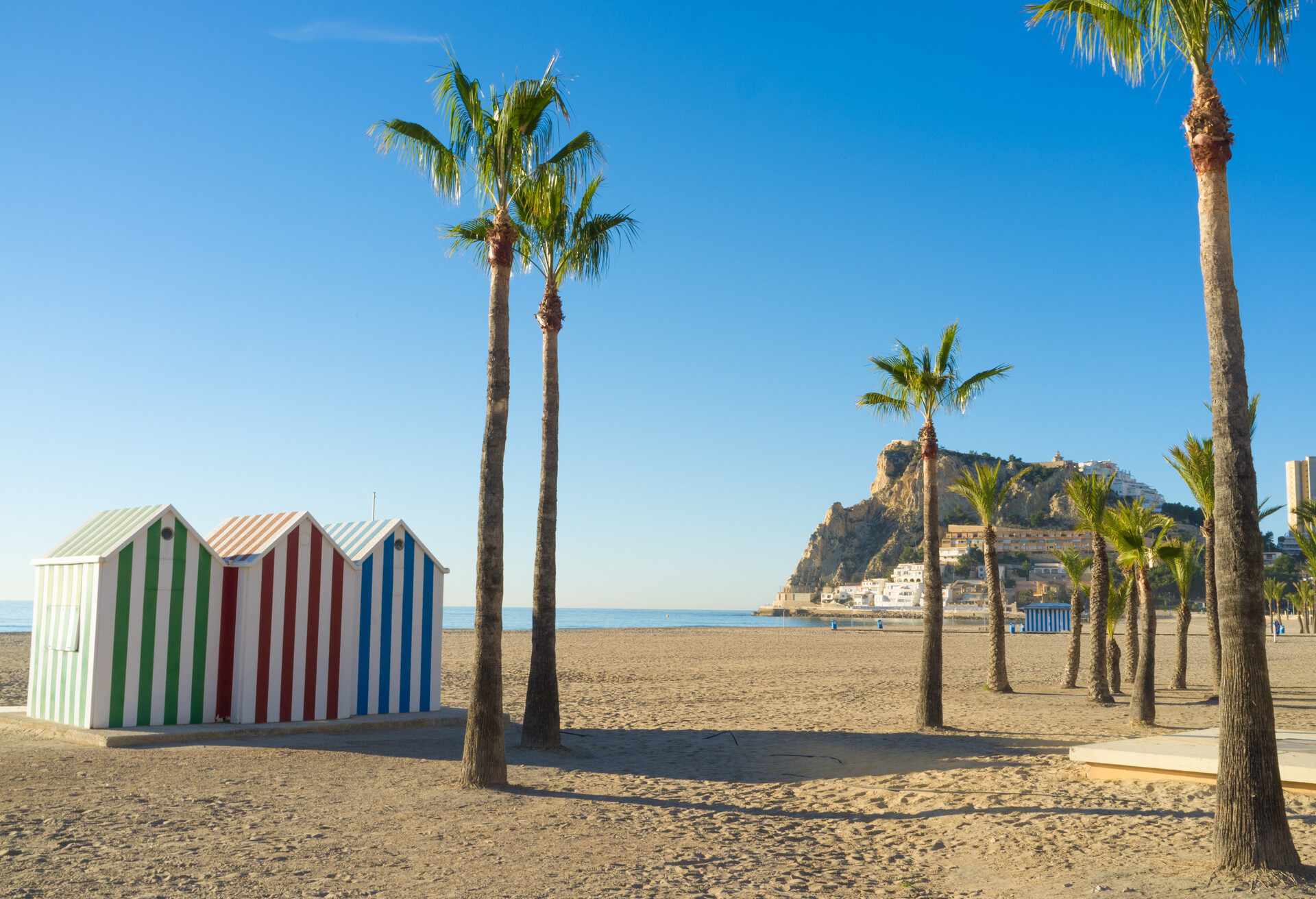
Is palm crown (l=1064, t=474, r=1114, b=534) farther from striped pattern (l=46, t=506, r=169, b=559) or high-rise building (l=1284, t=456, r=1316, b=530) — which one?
high-rise building (l=1284, t=456, r=1316, b=530)

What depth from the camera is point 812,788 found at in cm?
1048

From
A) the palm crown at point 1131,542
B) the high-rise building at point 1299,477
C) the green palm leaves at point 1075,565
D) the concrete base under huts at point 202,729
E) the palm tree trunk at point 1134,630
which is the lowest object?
the concrete base under huts at point 202,729

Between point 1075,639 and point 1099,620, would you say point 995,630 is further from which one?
point 1099,620

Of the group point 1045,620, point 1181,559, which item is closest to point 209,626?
point 1181,559

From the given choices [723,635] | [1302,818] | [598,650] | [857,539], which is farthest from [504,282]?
[857,539]

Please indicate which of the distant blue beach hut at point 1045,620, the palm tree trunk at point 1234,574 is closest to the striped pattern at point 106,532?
the palm tree trunk at point 1234,574

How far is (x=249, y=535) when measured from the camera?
46.9 feet

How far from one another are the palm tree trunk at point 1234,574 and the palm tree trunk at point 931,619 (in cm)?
808

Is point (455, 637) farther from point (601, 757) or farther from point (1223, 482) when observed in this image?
point (1223, 482)

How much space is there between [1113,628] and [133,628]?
55.8 ft

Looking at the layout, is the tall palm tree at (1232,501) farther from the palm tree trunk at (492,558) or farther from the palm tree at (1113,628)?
the palm tree at (1113,628)

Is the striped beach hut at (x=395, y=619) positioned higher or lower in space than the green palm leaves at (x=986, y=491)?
lower

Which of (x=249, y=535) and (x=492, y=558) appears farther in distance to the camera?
(x=249, y=535)

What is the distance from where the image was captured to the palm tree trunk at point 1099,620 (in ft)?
57.3
